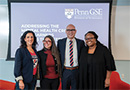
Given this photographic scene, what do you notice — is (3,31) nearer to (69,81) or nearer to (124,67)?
(69,81)

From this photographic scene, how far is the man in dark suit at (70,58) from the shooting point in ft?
7.66

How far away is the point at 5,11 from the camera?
3449 mm

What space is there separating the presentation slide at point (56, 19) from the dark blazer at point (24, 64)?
110 centimetres

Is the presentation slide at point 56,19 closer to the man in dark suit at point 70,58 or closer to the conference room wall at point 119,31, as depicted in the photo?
the conference room wall at point 119,31

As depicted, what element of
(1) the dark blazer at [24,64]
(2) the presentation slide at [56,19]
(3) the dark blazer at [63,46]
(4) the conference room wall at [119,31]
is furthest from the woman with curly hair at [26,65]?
(4) the conference room wall at [119,31]

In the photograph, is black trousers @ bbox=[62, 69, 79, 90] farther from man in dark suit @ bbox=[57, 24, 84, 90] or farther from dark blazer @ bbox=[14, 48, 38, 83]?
dark blazer @ bbox=[14, 48, 38, 83]

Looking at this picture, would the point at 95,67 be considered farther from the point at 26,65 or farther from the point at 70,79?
the point at 26,65

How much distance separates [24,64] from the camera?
212 cm

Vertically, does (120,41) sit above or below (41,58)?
above

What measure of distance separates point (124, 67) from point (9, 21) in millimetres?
3223

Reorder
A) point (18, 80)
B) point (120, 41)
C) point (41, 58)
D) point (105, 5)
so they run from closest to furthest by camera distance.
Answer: point (18, 80)
point (41, 58)
point (105, 5)
point (120, 41)

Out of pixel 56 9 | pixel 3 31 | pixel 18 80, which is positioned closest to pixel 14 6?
pixel 3 31

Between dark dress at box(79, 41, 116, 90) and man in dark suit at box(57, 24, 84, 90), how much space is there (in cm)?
12

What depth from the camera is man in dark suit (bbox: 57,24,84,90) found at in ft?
7.66
